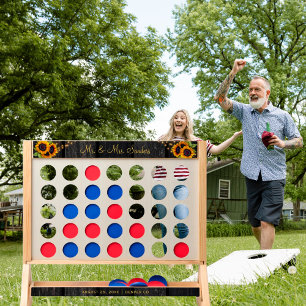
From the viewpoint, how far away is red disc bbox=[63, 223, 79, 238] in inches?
89.0

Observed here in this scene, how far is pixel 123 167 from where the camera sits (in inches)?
89.3

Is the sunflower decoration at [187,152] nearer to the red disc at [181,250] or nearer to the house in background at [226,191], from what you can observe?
the red disc at [181,250]

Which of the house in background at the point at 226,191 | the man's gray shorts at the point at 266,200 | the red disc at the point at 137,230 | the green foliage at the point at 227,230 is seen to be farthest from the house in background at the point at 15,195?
the red disc at the point at 137,230

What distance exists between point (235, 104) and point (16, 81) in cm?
940

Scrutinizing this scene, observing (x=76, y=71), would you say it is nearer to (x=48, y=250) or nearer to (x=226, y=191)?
(x=48, y=250)

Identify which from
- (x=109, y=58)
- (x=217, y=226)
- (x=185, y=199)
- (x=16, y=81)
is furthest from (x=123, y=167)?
(x=217, y=226)

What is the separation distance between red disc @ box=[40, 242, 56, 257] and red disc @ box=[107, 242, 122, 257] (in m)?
0.32

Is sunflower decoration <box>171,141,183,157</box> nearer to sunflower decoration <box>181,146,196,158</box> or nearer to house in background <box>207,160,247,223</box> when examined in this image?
sunflower decoration <box>181,146,196,158</box>

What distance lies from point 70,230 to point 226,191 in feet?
79.6

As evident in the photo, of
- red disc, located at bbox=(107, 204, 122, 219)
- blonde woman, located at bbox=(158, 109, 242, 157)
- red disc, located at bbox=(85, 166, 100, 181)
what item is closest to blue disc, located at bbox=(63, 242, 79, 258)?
red disc, located at bbox=(107, 204, 122, 219)

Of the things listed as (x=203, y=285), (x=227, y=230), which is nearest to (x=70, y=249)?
(x=203, y=285)

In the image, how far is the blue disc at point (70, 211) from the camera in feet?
7.42

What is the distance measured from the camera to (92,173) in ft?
7.49

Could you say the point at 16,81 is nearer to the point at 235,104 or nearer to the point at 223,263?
the point at 235,104
